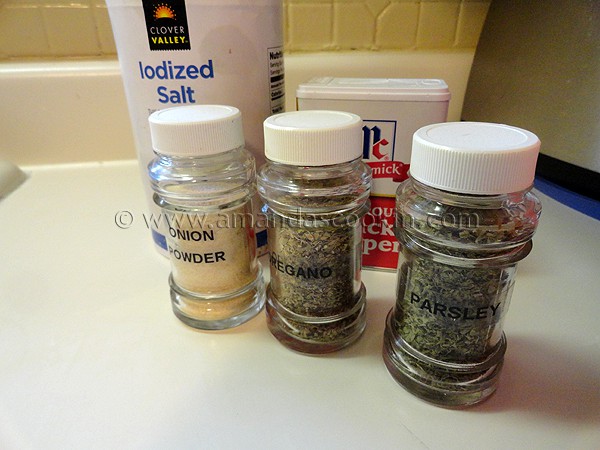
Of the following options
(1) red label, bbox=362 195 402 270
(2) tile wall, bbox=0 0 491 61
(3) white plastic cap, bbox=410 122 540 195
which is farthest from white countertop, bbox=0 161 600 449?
(2) tile wall, bbox=0 0 491 61

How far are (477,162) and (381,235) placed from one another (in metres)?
0.21

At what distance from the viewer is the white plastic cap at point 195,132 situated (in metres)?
0.30

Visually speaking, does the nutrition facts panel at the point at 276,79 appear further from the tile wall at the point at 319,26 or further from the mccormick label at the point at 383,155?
the tile wall at the point at 319,26

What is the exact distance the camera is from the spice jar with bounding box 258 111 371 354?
287mm

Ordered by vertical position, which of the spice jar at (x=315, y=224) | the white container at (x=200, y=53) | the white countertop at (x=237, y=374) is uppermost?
the white container at (x=200, y=53)

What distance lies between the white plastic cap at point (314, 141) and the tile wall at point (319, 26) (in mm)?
392

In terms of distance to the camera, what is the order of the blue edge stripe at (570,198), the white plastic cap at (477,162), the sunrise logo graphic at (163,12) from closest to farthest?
the white plastic cap at (477,162) < the sunrise logo graphic at (163,12) < the blue edge stripe at (570,198)

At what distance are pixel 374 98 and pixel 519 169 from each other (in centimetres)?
18

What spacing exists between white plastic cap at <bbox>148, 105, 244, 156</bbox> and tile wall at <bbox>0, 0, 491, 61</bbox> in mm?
374

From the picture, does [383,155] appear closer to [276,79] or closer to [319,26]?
[276,79]

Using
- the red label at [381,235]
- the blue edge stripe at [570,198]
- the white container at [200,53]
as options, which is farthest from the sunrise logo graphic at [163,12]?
the blue edge stripe at [570,198]

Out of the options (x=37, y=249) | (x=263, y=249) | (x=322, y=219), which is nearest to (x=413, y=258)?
(x=322, y=219)

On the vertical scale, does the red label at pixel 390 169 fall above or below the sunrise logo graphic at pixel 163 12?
below

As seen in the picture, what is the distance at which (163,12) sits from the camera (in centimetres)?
34
